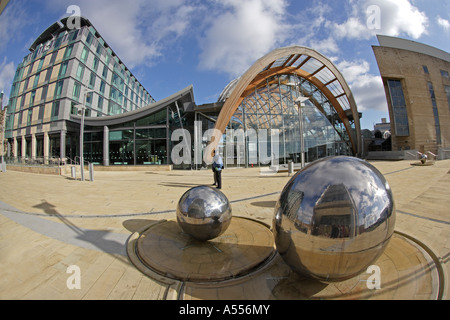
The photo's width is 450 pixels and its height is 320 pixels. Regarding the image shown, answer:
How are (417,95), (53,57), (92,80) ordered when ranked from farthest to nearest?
(92,80), (53,57), (417,95)

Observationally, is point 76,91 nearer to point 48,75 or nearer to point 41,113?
point 48,75

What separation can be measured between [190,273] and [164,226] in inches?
82.3

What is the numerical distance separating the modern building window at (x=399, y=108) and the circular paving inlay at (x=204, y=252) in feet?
139

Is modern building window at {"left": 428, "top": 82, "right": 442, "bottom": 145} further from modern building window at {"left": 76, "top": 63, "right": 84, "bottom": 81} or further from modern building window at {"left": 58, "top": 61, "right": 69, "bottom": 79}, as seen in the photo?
modern building window at {"left": 58, "top": 61, "right": 69, "bottom": 79}

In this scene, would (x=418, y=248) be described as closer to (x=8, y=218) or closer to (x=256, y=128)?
(x=8, y=218)

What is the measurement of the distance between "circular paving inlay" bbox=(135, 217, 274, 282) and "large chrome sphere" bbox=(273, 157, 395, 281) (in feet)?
3.17

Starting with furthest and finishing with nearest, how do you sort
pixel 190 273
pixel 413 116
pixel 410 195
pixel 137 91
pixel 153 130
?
1. pixel 137 91
2. pixel 413 116
3. pixel 153 130
4. pixel 410 195
5. pixel 190 273

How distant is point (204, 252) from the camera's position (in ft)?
11.0

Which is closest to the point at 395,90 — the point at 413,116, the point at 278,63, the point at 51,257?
the point at 413,116

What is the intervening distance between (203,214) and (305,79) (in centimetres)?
3475

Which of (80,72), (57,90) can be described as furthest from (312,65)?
(57,90)

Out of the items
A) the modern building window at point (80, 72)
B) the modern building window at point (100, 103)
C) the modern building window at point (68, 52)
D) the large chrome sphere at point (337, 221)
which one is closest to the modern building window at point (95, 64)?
the modern building window at point (80, 72)

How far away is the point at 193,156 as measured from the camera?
2630 centimetres
